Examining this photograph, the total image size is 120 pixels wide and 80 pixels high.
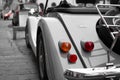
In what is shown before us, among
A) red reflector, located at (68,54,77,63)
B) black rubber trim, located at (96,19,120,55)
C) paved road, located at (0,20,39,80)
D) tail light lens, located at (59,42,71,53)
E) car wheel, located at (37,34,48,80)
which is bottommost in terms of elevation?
paved road, located at (0,20,39,80)

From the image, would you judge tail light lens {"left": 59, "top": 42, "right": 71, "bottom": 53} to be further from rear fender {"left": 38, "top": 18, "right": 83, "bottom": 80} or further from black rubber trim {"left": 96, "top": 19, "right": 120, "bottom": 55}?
black rubber trim {"left": 96, "top": 19, "right": 120, "bottom": 55}

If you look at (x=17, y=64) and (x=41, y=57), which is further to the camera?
(x=17, y=64)

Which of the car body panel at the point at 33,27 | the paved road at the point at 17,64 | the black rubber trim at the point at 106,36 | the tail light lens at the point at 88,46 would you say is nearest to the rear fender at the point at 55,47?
the tail light lens at the point at 88,46

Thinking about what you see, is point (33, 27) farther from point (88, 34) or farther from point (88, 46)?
point (88, 46)

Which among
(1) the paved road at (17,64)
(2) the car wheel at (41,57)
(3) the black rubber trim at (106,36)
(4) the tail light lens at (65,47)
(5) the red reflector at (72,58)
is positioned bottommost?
(1) the paved road at (17,64)

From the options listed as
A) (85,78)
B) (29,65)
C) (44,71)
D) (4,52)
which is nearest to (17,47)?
(4,52)

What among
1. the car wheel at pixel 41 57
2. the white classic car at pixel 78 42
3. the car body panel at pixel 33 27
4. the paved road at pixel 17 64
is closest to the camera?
the white classic car at pixel 78 42

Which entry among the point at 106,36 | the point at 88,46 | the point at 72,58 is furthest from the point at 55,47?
the point at 106,36

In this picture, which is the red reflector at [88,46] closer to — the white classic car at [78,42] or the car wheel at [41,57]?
the white classic car at [78,42]

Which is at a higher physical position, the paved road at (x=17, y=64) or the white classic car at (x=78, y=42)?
the white classic car at (x=78, y=42)

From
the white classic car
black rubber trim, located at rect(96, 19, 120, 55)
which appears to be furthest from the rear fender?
black rubber trim, located at rect(96, 19, 120, 55)

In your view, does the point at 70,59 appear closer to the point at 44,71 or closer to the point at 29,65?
the point at 44,71

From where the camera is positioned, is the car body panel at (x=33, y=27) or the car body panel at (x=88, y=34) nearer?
the car body panel at (x=88, y=34)

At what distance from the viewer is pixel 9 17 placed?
24750 mm
